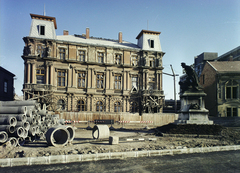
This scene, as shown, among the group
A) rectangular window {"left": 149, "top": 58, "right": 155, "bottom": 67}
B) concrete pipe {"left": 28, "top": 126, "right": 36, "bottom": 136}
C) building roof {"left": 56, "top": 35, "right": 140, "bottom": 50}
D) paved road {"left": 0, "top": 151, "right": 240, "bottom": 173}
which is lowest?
paved road {"left": 0, "top": 151, "right": 240, "bottom": 173}

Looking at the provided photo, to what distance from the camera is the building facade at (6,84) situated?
97.8 feet

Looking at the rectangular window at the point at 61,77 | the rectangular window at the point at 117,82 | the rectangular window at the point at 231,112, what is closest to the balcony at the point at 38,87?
the rectangular window at the point at 61,77

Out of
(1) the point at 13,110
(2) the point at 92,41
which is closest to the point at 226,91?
(2) the point at 92,41

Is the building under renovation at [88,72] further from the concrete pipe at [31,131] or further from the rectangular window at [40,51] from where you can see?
the concrete pipe at [31,131]

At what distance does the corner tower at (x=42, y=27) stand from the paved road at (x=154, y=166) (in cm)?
2676

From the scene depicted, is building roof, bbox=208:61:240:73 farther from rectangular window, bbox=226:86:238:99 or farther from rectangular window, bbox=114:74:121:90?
rectangular window, bbox=114:74:121:90

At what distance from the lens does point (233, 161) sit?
27.2ft

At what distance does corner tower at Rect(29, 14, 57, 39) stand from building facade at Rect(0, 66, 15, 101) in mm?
8232

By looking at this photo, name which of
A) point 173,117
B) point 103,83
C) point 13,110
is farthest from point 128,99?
point 13,110

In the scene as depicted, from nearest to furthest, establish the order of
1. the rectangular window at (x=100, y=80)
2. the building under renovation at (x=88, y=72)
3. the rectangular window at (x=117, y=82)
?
1. the building under renovation at (x=88, y=72)
2. the rectangular window at (x=100, y=80)
3. the rectangular window at (x=117, y=82)

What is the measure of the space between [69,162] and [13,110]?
558 centimetres

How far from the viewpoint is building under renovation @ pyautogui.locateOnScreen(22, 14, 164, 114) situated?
28.4 metres

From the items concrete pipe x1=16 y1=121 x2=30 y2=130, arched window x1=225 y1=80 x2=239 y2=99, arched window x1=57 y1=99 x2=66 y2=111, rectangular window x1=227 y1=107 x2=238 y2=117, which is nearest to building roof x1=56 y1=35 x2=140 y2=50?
arched window x1=57 y1=99 x2=66 y2=111

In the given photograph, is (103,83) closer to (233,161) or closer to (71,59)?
(71,59)
